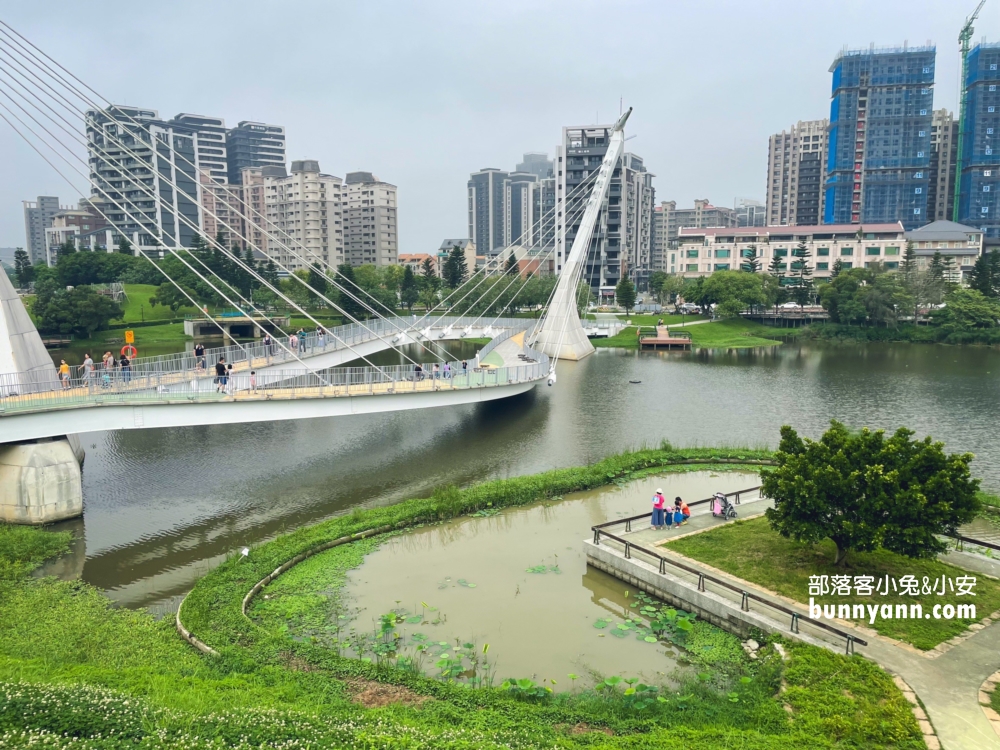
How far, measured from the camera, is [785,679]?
987cm

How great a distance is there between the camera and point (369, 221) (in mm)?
112500

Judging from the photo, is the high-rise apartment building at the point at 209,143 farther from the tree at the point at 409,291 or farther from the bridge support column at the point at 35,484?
the bridge support column at the point at 35,484

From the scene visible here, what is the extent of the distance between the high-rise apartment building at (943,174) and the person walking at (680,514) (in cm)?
11441

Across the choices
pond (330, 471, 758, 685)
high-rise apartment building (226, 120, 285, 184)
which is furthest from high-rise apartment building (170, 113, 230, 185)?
pond (330, 471, 758, 685)

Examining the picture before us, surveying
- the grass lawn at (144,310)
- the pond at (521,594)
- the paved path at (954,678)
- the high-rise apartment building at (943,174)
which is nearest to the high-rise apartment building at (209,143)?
the grass lawn at (144,310)

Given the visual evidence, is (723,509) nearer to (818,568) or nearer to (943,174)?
(818,568)

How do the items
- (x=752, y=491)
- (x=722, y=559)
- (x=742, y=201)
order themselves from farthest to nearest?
(x=742, y=201), (x=752, y=491), (x=722, y=559)

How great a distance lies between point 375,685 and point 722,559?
712cm

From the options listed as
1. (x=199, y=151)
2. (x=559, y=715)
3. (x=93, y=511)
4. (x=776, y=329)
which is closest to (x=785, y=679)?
(x=559, y=715)

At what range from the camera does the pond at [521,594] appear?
11492mm

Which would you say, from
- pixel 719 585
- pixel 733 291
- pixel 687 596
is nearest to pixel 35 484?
pixel 687 596

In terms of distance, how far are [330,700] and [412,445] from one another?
1667 centimetres

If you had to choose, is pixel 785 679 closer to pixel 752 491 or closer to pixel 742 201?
pixel 752 491

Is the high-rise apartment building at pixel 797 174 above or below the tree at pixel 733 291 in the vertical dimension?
above
